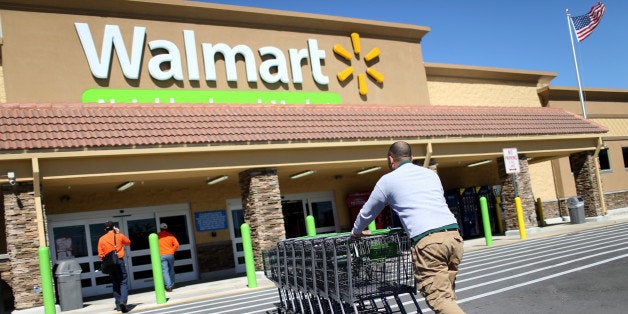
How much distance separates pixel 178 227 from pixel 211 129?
5.24 metres

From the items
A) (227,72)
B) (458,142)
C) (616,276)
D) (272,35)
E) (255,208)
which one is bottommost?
(616,276)

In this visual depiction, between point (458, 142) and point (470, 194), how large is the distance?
5227mm

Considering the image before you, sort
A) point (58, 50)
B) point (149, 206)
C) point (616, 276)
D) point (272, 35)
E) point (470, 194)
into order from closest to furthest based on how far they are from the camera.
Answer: point (616, 276)
point (58, 50)
point (149, 206)
point (272, 35)
point (470, 194)

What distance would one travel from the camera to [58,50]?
17.2 meters

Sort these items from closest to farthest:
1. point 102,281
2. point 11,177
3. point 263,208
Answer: point 11,177 → point 263,208 → point 102,281

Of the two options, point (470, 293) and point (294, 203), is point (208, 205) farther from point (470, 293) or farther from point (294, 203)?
point (470, 293)

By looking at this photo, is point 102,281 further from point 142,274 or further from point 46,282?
point 46,282

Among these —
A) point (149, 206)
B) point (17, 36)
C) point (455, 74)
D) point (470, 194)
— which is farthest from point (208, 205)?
point (455, 74)

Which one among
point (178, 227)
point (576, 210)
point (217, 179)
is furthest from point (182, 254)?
point (576, 210)

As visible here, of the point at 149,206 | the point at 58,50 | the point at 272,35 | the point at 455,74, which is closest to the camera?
the point at 58,50

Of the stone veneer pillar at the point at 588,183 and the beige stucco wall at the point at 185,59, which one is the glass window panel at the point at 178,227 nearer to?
the beige stucco wall at the point at 185,59

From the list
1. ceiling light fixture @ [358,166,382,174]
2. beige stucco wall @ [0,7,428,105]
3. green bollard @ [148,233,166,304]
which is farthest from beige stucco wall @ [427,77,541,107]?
green bollard @ [148,233,166,304]

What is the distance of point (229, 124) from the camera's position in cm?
1599

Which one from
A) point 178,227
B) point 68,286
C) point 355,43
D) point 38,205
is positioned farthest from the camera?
point 355,43
